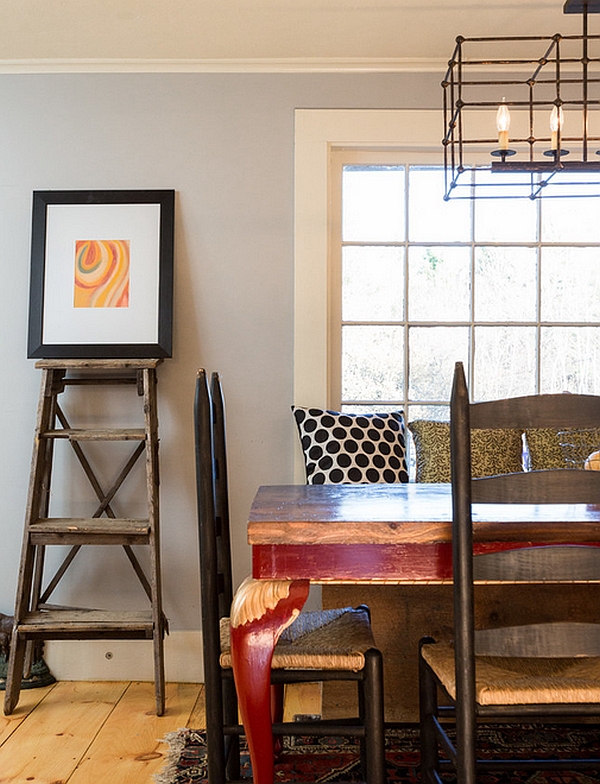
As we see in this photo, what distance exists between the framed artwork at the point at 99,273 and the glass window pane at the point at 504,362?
1.37 m

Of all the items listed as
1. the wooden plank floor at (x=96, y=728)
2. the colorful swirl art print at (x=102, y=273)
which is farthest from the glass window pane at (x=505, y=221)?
the wooden plank floor at (x=96, y=728)

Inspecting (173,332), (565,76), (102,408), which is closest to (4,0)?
(173,332)

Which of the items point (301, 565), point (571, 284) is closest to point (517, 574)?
point (301, 565)

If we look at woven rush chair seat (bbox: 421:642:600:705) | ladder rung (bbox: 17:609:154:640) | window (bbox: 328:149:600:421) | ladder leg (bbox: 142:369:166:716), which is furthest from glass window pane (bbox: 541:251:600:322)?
ladder rung (bbox: 17:609:154:640)

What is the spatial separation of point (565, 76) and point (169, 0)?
170 centimetres

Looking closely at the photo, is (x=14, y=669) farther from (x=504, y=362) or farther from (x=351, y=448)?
(x=504, y=362)

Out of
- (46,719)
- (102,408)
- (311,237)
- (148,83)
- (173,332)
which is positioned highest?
(148,83)

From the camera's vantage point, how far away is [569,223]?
3689mm

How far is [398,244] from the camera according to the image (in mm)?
3711

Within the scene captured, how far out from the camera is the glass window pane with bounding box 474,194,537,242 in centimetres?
369

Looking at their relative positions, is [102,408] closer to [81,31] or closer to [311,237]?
[311,237]

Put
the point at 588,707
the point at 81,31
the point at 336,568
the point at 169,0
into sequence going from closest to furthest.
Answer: the point at 588,707 < the point at 336,568 < the point at 169,0 < the point at 81,31

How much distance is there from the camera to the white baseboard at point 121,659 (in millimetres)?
3490

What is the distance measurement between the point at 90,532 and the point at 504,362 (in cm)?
189
